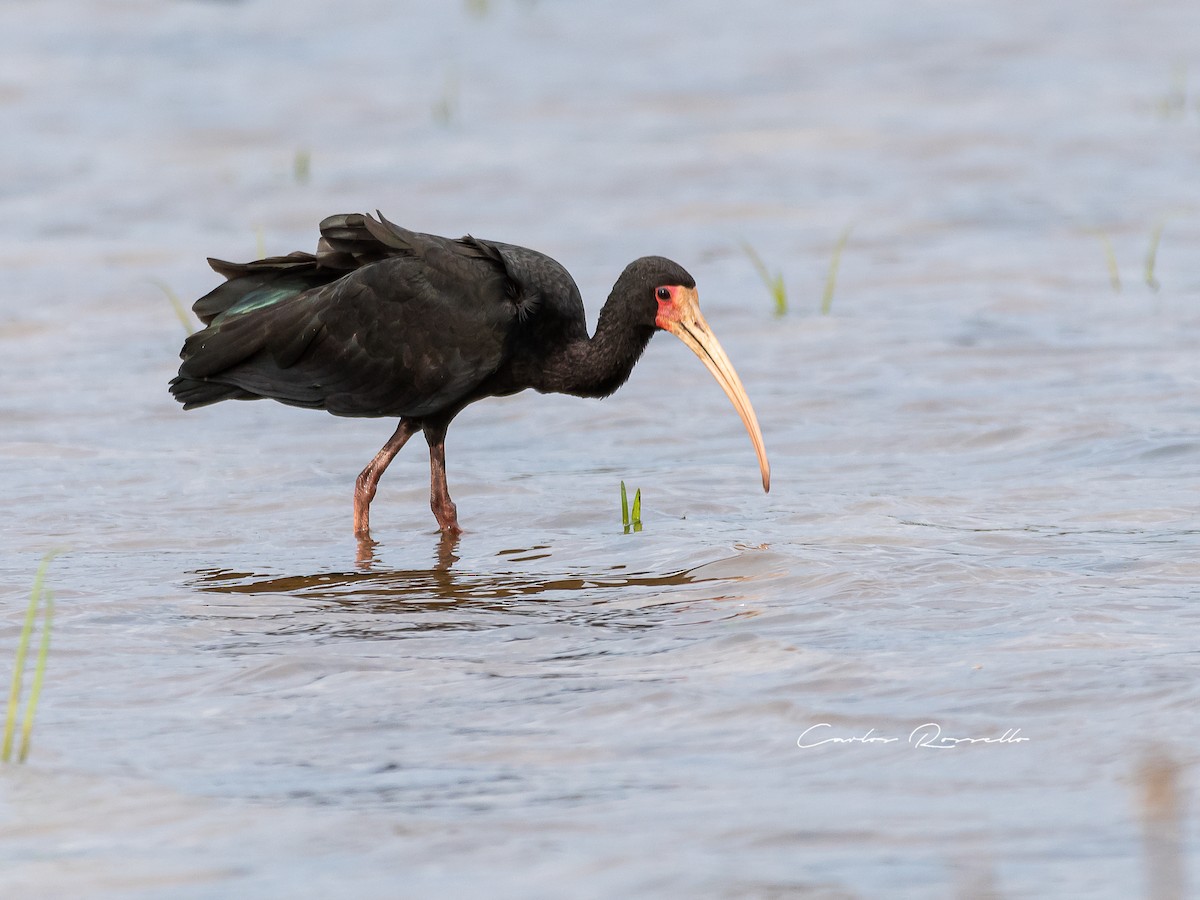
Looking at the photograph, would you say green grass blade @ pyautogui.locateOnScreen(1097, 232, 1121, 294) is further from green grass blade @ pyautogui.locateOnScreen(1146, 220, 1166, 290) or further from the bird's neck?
the bird's neck

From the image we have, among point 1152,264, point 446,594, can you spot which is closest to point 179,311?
point 446,594

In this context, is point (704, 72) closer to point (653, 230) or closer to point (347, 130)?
point (347, 130)

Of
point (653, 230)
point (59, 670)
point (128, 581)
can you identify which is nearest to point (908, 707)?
point (59, 670)

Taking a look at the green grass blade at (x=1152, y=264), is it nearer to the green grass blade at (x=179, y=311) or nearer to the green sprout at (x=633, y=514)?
the green sprout at (x=633, y=514)

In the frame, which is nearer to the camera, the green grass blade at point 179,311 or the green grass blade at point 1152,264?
the green grass blade at point 179,311

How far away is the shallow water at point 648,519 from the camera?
4.46 meters

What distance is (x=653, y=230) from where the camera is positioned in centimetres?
1423

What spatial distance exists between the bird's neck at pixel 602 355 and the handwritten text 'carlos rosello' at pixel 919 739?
3.02 m

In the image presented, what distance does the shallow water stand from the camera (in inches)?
176

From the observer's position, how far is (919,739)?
4.98 metres

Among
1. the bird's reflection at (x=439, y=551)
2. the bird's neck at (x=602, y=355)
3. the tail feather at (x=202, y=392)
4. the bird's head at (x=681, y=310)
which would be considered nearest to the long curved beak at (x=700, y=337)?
the bird's head at (x=681, y=310)

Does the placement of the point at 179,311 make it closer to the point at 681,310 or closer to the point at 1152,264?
the point at 681,310

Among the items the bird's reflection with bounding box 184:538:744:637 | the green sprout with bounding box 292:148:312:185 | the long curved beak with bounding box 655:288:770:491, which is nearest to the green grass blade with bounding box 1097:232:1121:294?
the long curved beak with bounding box 655:288:770:491

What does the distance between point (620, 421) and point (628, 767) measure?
16.9 feet
